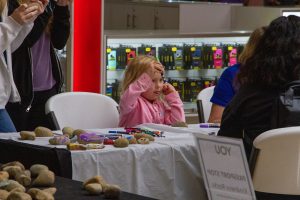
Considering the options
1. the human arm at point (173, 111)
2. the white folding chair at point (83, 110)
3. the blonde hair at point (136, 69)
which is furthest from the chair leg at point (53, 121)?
the human arm at point (173, 111)

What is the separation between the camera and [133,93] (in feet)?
15.7

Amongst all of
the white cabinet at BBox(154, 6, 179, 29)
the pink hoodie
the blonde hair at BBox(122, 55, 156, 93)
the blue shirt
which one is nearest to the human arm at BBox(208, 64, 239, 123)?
the blue shirt

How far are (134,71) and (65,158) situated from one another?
69.9 inches

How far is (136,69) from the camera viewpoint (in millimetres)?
4957

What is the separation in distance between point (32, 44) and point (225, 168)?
3.38 metres

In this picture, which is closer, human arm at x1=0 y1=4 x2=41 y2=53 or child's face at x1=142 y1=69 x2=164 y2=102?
human arm at x1=0 y1=4 x2=41 y2=53

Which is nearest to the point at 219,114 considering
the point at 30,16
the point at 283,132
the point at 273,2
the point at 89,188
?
the point at 30,16

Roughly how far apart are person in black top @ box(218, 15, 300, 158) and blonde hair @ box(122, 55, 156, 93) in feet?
3.65

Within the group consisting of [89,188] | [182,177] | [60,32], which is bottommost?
[182,177]

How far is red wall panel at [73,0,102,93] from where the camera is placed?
21.8 ft

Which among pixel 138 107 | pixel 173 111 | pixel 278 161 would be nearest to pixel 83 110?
pixel 138 107

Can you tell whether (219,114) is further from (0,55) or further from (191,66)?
(191,66)

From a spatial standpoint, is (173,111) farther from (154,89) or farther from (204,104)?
(204,104)

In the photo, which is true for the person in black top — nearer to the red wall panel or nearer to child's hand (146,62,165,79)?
child's hand (146,62,165,79)
